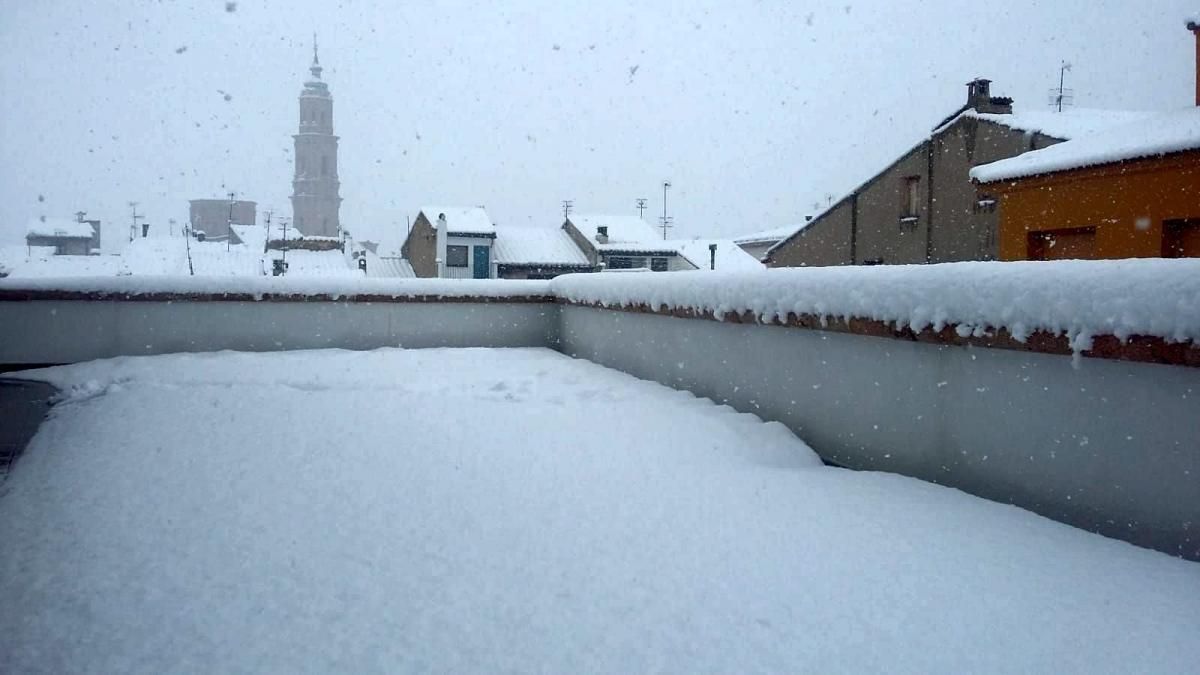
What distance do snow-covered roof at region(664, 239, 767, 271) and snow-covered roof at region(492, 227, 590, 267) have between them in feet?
22.3

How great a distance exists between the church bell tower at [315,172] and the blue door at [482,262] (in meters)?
81.2

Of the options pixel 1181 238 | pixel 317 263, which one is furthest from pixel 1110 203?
pixel 317 263

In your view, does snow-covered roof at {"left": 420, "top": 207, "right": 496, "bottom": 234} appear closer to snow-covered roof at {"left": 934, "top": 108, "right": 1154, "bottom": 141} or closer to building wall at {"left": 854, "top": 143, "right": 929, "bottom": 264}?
building wall at {"left": 854, "top": 143, "right": 929, "bottom": 264}

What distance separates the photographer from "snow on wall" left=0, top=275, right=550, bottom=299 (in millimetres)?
9180

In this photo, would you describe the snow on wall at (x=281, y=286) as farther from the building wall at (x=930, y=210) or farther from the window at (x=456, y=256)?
the window at (x=456, y=256)

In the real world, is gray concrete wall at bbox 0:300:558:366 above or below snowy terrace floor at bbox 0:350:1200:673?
above

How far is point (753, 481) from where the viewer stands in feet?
13.2

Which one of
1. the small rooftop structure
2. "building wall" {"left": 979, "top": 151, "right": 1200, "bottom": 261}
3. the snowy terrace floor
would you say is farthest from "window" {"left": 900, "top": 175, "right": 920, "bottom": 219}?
the small rooftop structure

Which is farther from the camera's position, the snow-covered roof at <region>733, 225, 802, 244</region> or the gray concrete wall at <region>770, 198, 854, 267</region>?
the snow-covered roof at <region>733, 225, 802, 244</region>

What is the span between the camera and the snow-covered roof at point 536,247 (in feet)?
138

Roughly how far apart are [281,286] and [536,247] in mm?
34120

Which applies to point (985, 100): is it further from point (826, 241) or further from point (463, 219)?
point (463, 219)

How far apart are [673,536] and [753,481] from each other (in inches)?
35.4

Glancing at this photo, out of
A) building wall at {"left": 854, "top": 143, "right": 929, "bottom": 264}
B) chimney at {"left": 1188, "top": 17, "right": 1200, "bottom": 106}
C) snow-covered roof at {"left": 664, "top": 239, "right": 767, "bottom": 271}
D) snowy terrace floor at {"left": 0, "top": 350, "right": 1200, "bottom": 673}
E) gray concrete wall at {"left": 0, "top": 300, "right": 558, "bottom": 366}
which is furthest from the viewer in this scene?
snow-covered roof at {"left": 664, "top": 239, "right": 767, "bottom": 271}
